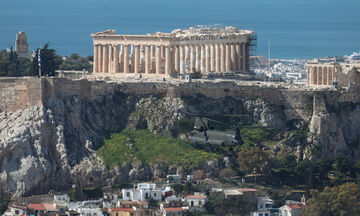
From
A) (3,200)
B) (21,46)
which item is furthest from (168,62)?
(21,46)

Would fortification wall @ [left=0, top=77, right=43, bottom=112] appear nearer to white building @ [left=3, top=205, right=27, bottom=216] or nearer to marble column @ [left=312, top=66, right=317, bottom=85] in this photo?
white building @ [left=3, top=205, right=27, bottom=216]

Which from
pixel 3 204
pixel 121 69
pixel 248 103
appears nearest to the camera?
pixel 3 204

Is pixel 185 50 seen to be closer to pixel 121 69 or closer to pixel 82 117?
pixel 121 69

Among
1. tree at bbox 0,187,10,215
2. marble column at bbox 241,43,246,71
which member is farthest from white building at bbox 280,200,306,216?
marble column at bbox 241,43,246,71

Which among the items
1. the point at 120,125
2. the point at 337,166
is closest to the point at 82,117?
the point at 120,125

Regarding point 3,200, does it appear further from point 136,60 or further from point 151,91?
point 136,60

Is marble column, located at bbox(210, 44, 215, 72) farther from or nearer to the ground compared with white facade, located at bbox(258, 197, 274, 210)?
farther from the ground
